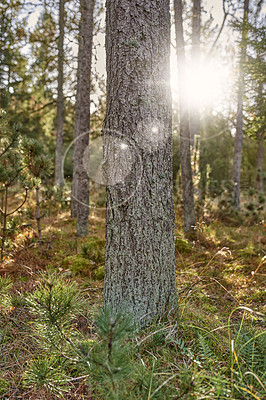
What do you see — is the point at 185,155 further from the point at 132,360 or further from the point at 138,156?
the point at 132,360

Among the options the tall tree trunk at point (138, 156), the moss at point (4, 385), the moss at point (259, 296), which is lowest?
the moss at point (4, 385)

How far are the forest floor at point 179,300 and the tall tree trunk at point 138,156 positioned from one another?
319 millimetres

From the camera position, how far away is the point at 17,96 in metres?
12.7

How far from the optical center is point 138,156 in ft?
6.95

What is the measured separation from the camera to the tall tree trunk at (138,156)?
6.93 ft

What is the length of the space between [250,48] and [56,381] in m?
6.41

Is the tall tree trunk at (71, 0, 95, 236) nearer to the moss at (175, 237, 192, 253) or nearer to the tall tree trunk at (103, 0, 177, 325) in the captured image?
the moss at (175, 237, 192, 253)

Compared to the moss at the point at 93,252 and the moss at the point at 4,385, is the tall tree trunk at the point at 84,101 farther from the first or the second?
the moss at the point at 4,385

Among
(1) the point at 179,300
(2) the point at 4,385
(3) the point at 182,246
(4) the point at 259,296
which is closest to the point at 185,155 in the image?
(3) the point at 182,246

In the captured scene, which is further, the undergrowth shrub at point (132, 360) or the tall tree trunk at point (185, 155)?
the tall tree trunk at point (185, 155)

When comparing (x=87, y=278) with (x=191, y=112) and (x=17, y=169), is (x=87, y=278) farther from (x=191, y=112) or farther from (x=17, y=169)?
(x=191, y=112)

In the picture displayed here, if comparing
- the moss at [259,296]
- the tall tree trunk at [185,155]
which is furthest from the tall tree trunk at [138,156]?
the tall tree trunk at [185,155]

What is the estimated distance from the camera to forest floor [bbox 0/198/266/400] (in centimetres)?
163

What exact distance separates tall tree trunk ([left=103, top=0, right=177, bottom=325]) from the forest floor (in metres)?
0.32
